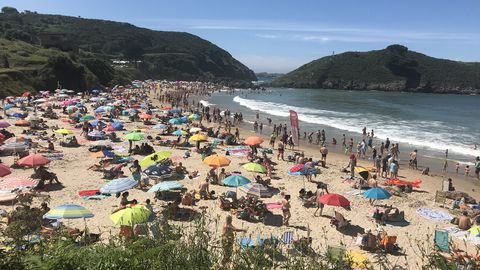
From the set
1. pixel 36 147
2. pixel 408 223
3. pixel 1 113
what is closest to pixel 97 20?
pixel 1 113

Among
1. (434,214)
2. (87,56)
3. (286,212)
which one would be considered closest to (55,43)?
(87,56)

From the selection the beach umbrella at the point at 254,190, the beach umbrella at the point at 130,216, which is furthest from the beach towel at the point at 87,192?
the beach umbrella at the point at 254,190

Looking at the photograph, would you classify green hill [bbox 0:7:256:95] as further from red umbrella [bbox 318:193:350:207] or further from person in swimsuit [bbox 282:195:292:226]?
red umbrella [bbox 318:193:350:207]

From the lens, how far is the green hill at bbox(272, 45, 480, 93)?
148 metres

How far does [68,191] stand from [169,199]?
4099 millimetres

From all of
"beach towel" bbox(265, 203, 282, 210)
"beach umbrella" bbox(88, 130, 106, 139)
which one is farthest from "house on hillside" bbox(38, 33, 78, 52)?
"beach towel" bbox(265, 203, 282, 210)

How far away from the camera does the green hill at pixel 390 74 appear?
14750 centimetres

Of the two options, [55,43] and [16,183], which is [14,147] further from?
[55,43]

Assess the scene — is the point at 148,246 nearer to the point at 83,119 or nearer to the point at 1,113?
the point at 83,119

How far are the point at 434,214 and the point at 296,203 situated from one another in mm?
5155

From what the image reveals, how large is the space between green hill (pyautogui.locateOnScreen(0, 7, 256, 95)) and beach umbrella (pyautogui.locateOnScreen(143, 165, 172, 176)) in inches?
1386

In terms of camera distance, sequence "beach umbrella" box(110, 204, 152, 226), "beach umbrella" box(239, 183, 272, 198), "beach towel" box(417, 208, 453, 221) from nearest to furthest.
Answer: "beach umbrella" box(110, 204, 152, 226) < "beach umbrella" box(239, 183, 272, 198) < "beach towel" box(417, 208, 453, 221)

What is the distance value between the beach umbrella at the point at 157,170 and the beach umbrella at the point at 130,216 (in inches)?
248

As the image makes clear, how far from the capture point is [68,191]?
53.0 feet
